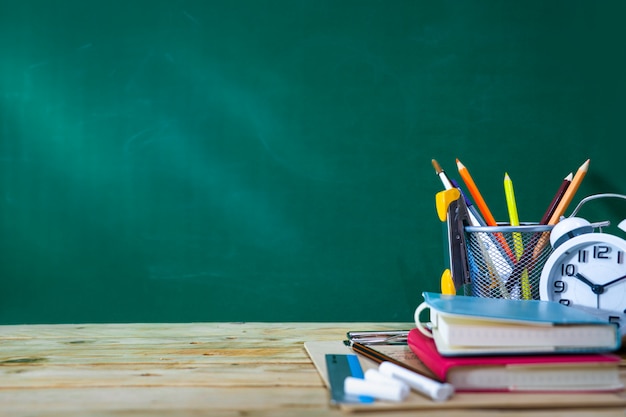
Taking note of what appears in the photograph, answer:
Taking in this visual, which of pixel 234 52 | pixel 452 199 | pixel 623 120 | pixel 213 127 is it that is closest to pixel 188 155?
pixel 213 127

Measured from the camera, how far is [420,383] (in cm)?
73

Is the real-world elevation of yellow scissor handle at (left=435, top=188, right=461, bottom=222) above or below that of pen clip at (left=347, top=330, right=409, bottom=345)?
above

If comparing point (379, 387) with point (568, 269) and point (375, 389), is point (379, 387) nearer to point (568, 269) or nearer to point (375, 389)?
point (375, 389)

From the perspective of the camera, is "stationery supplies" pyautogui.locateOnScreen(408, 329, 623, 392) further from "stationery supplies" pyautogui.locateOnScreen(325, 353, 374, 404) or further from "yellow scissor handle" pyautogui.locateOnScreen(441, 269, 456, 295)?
"yellow scissor handle" pyautogui.locateOnScreen(441, 269, 456, 295)

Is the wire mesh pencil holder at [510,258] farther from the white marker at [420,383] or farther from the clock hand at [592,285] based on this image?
the white marker at [420,383]

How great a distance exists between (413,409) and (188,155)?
806 mm

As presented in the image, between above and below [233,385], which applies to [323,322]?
above

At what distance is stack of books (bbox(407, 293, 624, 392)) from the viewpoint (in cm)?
74

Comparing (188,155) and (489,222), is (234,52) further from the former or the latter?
(489,222)

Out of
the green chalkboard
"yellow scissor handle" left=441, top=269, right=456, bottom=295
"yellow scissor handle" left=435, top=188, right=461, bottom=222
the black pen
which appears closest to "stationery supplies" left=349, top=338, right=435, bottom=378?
the black pen

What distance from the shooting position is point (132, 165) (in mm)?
1311

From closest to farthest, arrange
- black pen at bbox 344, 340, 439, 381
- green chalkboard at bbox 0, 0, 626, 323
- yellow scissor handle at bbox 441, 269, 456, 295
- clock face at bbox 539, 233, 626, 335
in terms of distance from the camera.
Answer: black pen at bbox 344, 340, 439, 381
clock face at bbox 539, 233, 626, 335
yellow scissor handle at bbox 441, 269, 456, 295
green chalkboard at bbox 0, 0, 626, 323

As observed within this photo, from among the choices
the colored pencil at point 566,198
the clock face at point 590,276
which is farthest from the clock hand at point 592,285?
the colored pencil at point 566,198

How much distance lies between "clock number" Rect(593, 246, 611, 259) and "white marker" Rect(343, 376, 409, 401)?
0.47m
